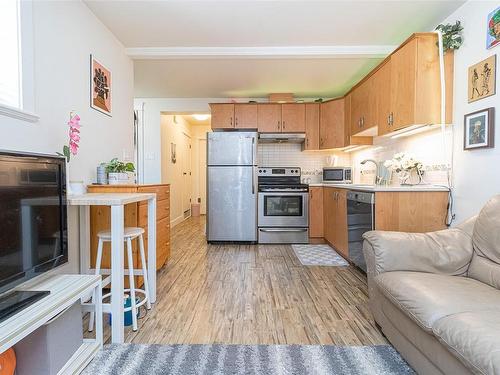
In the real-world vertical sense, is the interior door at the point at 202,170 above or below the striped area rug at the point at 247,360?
above

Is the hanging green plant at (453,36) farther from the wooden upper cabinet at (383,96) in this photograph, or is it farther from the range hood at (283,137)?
the range hood at (283,137)

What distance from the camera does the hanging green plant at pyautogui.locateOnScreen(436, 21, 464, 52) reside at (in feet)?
7.64

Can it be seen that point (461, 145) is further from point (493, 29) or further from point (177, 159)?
point (177, 159)

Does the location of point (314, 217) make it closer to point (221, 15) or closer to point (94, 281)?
point (221, 15)

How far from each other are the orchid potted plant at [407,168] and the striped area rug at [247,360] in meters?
1.70

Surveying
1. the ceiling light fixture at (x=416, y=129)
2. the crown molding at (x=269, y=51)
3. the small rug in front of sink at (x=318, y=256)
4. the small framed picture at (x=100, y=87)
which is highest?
the crown molding at (x=269, y=51)

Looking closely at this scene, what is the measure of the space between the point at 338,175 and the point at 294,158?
81 cm

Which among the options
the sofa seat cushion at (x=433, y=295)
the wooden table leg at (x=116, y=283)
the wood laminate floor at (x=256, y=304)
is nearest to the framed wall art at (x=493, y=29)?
the sofa seat cushion at (x=433, y=295)

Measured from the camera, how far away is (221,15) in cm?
253

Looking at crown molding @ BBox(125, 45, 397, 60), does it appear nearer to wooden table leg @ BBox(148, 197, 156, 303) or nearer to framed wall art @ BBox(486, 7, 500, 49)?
framed wall art @ BBox(486, 7, 500, 49)

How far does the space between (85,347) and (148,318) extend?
0.50m

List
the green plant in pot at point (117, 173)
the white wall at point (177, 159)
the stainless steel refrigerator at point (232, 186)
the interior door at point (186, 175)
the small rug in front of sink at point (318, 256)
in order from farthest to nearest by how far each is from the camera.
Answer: the interior door at point (186, 175), the white wall at point (177, 159), the stainless steel refrigerator at point (232, 186), the small rug in front of sink at point (318, 256), the green plant in pot at point (117, 173)

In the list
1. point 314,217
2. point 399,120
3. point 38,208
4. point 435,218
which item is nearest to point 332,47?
point 399,120

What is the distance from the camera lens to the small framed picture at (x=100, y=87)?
2494 mm
